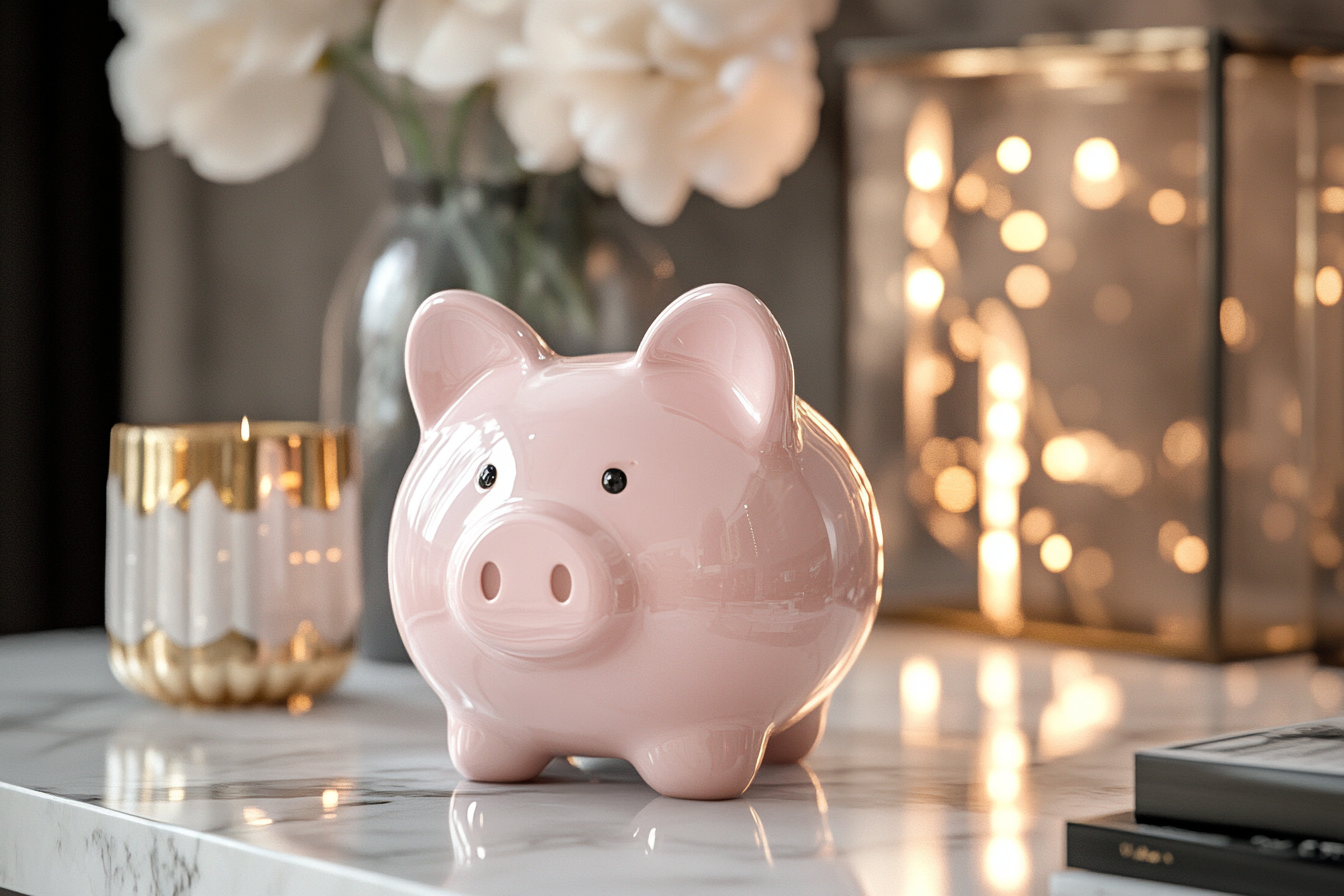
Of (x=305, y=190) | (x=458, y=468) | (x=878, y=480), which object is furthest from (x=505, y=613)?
(x=305, y=190)

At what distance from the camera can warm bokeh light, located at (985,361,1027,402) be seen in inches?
42.7

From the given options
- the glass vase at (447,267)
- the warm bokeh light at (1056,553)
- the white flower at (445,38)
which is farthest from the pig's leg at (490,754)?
the warm bokeh light at (1056,553)

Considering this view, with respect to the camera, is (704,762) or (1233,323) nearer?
(704,762)

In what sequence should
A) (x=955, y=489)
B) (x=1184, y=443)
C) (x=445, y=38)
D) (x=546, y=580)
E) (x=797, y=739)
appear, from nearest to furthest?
1. (x=546, y=580)
2. (x=797, y=739)
3. (x=445, y=38)
4. (x=1184, y=443)
5. (x=955, y=489)

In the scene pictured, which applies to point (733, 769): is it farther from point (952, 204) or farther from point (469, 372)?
point (952, 204)

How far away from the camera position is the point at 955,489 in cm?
112

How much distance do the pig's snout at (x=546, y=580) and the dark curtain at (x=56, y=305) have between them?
74cm

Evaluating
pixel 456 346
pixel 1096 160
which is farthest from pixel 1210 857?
pixel 1096 160

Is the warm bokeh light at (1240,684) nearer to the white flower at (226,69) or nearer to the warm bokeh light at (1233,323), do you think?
the warm bokeh light at (1233,323)

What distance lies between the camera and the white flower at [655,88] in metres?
0.90

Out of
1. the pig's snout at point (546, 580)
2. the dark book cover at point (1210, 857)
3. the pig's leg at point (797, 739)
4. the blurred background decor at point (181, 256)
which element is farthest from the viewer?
the blurred background decor at point (181, 256)

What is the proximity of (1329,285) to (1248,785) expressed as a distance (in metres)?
0.64

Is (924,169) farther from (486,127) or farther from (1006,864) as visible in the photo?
(1006,864)

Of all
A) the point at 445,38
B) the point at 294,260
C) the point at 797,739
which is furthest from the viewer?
the point at 294,260
